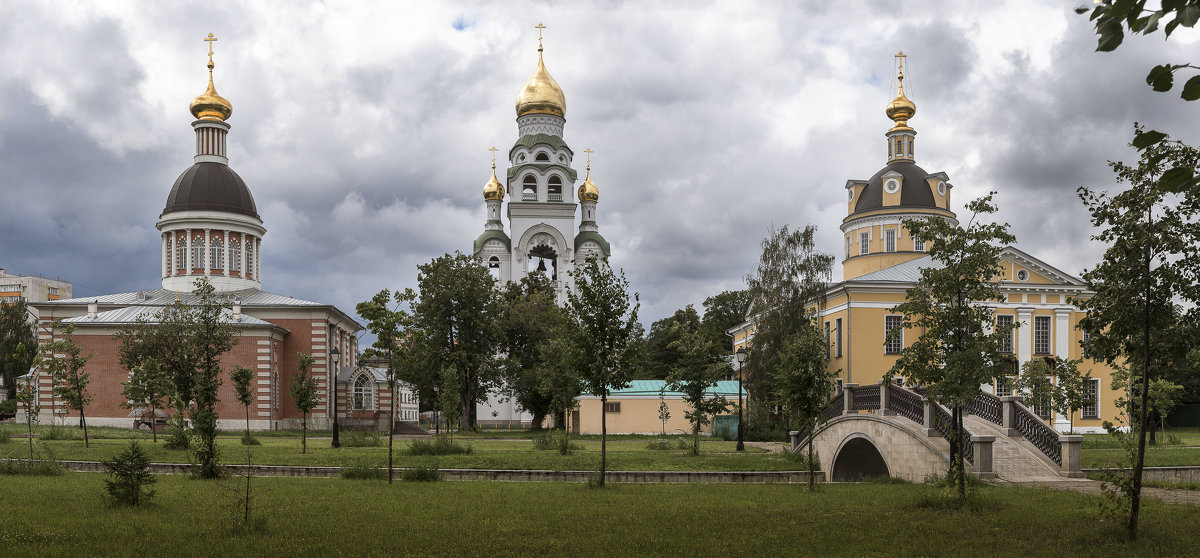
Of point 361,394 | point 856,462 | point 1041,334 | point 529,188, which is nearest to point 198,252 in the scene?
point 361,394

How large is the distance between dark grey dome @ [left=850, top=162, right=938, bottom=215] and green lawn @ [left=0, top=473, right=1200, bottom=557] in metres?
40.7

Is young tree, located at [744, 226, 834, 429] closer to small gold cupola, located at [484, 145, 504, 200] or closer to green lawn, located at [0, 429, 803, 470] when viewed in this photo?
green lawn, located at [0, 429, 803, 470]

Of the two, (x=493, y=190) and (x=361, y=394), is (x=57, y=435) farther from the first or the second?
(x=493, y=190)

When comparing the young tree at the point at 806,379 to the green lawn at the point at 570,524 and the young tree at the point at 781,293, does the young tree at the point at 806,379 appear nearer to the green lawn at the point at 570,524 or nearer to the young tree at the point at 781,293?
the green lawn at the point at 570,524

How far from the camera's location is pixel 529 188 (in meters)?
69.8

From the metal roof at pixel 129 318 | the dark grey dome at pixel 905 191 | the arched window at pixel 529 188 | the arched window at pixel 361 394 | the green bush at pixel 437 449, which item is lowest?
the arched window at pixel 361 394

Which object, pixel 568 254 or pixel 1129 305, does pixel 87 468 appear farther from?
pixel 568 254

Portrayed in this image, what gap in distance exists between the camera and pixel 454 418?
32.3m

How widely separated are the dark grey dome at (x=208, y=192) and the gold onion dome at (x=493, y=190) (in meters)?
21.0

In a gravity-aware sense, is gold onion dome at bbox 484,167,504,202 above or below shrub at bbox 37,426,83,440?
above

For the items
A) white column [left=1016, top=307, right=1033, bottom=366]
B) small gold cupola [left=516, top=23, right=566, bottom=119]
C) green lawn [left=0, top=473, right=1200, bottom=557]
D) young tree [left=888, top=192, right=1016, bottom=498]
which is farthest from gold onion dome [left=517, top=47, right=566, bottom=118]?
young tree [left=888, top=192, right=1016, bottom=498]

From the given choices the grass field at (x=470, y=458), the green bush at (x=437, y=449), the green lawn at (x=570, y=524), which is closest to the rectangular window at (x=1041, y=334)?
the grass field at (x=470, y=458)

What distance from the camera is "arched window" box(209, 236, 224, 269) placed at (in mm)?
55938

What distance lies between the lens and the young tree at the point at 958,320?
13.9 meters
